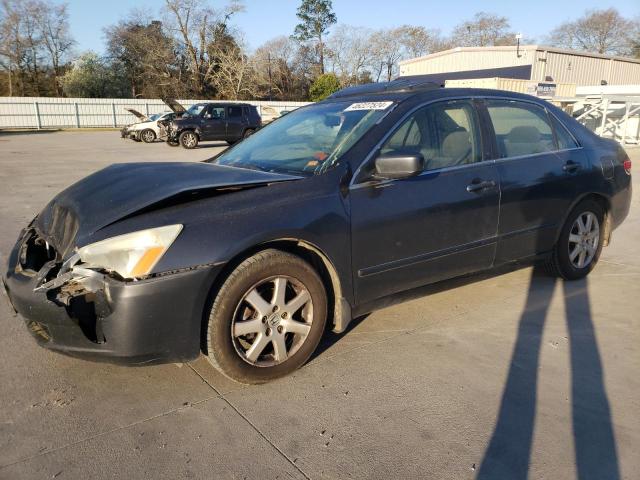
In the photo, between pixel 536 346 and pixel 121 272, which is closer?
pixel 121 272

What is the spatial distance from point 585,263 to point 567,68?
38163 millimetres

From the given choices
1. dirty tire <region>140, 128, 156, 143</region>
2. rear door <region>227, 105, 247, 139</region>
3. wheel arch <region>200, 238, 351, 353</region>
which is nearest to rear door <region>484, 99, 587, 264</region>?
wheel arch <region>200, 238, 351, 353</region>

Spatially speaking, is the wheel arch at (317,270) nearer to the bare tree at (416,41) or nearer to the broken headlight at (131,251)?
the broken headlight at (131,251)

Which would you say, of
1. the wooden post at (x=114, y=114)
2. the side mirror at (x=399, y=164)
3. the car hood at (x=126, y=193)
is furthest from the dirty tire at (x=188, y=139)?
the wooden post at (x=114, y=114)

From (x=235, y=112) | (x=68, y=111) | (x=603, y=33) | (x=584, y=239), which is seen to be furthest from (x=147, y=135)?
(x=603, y=33)

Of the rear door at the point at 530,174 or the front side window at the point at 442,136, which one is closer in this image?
the front side window at the point at 442,136

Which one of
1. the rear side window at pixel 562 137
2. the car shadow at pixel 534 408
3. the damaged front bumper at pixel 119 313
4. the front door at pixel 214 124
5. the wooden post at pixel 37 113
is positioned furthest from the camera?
the wooden post at pixel 37 113

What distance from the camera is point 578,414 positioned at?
2.68m

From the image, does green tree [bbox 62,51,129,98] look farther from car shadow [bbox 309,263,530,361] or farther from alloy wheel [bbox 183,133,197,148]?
car shadow [bbox 309,263,530,361]

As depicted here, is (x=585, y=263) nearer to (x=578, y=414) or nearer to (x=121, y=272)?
(x=578, y=414)

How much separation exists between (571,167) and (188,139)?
1880cm

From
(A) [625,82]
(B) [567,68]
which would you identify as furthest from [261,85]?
(A) [625,82]

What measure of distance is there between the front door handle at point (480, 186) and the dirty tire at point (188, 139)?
18881 mm

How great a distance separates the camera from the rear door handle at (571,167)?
169 inches
